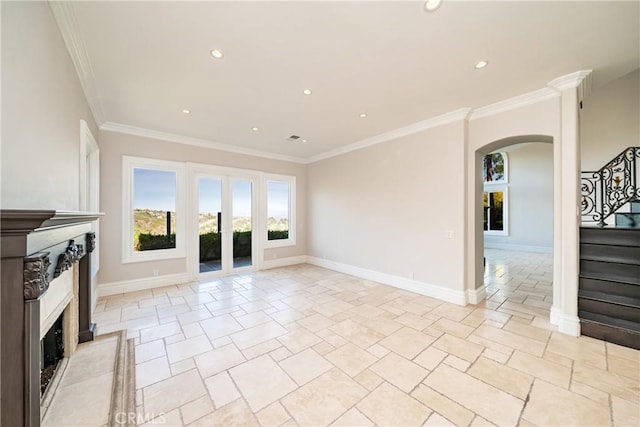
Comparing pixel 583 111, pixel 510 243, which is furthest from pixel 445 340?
pixel 510 243

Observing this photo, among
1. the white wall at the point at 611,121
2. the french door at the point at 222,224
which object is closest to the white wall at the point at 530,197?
the white wall at the point at 611,121

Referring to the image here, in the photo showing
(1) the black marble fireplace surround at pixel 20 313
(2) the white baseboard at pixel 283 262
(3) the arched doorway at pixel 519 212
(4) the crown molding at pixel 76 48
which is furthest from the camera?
(3) the arched doorway at pixel 519 212

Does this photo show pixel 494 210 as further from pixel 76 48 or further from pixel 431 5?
pixel 76 48

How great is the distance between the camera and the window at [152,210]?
4.29m

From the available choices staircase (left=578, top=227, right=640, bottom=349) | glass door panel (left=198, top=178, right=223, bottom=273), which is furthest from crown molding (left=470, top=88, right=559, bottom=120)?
glass door panel (left=198, top=178, right=223, bottom=273)

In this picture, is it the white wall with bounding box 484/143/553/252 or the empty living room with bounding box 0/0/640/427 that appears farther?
the white wall with bounding box 484/143/553/252

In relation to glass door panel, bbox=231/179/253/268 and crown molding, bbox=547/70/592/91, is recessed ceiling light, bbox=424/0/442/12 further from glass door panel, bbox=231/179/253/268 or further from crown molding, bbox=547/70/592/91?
glass door panel, bbox=231/179/253/268

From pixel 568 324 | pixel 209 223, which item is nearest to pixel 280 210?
pixel 209 223

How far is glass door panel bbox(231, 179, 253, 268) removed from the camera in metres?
5.56

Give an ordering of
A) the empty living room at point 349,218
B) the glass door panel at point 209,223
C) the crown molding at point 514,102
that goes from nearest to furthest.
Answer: the empty living room at point 349,218 → the crown molding at point 514,102 → the glass door panel at point 209,223

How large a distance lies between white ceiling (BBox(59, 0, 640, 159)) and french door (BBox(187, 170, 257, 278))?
5.92ft

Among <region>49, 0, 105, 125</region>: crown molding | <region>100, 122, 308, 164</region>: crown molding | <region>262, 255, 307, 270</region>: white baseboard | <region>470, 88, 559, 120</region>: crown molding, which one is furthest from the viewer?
<region>262, 255, 307, 270</region>: white baseboard

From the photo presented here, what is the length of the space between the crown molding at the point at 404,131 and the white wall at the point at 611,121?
3028mm

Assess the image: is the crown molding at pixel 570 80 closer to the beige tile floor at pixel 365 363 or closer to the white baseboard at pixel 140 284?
the beige tile floor at pixel 365 363
